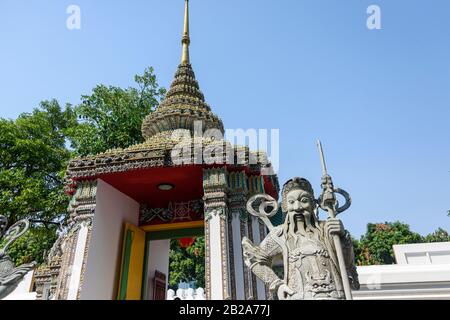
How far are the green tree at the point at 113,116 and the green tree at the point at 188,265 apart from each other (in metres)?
12.3

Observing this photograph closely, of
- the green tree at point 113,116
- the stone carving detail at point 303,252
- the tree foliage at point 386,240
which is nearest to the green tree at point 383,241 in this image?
the tree foliage at point 386,240

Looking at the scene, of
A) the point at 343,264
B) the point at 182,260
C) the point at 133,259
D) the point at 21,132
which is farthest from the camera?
the point at 182,260

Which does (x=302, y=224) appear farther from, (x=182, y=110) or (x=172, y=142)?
(x=182, y=110)

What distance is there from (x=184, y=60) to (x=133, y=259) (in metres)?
7.81

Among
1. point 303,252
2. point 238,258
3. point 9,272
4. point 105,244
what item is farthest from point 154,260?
point 303,252

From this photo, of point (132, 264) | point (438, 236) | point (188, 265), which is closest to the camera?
point (132, 264)

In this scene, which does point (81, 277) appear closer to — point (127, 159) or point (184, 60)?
point (127, 159)

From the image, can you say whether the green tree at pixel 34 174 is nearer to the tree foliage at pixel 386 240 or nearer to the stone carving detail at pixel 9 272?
the stone carving detail at pixel 9 272

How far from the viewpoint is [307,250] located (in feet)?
15.0

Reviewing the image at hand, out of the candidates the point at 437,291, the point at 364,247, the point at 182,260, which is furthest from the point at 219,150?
the point at 364,247

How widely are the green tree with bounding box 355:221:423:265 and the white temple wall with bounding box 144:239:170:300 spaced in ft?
72.9

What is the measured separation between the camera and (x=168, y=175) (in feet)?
28.6

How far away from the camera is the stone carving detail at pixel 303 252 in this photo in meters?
4.33

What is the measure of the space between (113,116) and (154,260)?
8.11 m
